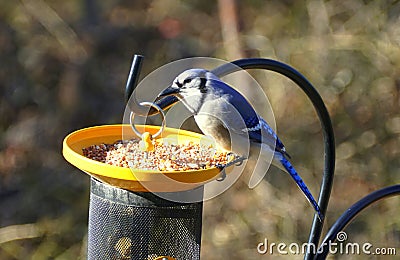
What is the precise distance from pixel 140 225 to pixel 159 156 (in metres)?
0.24

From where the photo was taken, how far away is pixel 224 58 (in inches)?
219

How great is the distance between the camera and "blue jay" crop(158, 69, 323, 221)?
2215mm

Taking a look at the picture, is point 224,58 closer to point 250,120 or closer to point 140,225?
point 250,120

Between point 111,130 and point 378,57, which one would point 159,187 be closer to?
point 111,130

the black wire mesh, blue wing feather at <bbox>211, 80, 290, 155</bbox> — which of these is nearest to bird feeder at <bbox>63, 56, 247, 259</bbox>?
the black wire mesh

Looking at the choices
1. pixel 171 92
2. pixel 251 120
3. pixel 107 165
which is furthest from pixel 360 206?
pixel 107 165

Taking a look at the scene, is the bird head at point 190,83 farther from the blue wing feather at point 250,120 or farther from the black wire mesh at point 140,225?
the black wire mesh at point 140,225

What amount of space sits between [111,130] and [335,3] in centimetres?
352

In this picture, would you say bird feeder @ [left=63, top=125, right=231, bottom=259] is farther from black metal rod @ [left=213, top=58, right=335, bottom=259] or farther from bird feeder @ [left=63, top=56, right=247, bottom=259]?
black metal rod @ [left=213, top=58, right=335, bottom=259]

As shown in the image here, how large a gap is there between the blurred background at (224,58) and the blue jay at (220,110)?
282 cm

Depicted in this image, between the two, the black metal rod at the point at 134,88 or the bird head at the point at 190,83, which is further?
the bird head at the point at 190,83

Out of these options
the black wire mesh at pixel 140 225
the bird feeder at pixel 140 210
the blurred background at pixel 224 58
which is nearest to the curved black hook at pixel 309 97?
the bird feeder at pixel 140 210

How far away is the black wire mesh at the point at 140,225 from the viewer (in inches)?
81.8

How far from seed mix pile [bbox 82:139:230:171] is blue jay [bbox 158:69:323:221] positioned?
112 millimetres
